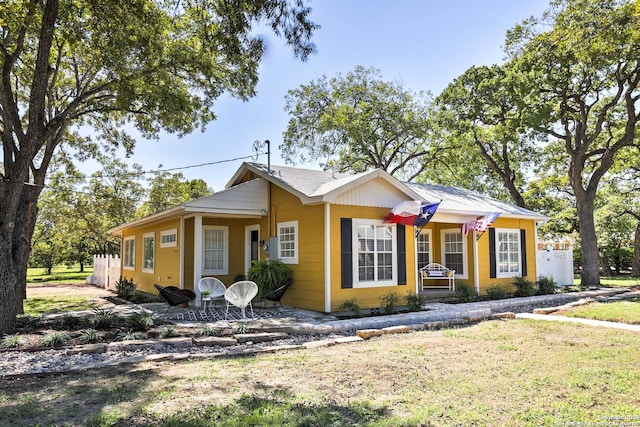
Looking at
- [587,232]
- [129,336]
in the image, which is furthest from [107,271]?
[587,232]

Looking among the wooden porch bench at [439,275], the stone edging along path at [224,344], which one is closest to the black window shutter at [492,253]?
the wooden porch bench at [439,275]

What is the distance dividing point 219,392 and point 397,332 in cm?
426

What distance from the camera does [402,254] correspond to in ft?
35.5

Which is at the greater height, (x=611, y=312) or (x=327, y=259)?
(x=327, y=259)

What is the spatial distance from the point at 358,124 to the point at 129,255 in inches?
519

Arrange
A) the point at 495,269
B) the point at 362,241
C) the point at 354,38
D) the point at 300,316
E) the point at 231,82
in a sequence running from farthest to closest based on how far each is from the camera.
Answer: the point at 495,269, the point at 231,82, the point at 354,38, the point at 362,241, the point at 300,316

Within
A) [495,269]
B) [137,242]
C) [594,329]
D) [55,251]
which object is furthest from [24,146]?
[55,251]

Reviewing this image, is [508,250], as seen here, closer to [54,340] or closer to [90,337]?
[90,337]

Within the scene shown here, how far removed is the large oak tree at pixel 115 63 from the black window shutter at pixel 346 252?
414 centimetres

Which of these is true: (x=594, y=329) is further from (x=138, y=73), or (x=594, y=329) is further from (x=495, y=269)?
(x=138, y=73)

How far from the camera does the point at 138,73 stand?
1028cm

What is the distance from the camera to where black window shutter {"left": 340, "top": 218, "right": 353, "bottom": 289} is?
9781 millimetres

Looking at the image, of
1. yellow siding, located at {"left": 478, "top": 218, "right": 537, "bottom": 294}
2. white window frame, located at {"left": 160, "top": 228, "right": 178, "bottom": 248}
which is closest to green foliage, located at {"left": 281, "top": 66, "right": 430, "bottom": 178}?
yellow siding, located at {"left": 478, "top": 218, "right": 537, "bottom": 294}

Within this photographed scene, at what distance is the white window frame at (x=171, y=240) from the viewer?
498 inches
